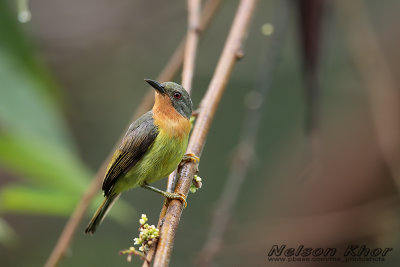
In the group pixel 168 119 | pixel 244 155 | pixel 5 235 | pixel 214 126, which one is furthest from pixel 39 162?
pixel 214 126

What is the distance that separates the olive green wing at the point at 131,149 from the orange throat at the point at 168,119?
6 centimetres

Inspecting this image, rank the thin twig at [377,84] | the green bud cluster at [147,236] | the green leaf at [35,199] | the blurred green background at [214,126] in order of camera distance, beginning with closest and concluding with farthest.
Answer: the green bud cluster at [147,236], the green leaf at [35,199], the thin twig at [377,84], the blurred green background at [214,126]

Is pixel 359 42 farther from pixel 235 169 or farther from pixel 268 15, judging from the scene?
pixel 268 15

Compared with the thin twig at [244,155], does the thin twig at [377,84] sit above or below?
above

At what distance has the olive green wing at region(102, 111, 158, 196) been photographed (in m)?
3.36

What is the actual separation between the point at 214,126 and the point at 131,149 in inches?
159

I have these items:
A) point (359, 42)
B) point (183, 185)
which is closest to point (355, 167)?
point (359, 42)

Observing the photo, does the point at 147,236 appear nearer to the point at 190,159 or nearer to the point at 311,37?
the point at 190,159

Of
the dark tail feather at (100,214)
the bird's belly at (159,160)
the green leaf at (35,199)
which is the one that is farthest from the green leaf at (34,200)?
the bird's belly at (159,160)

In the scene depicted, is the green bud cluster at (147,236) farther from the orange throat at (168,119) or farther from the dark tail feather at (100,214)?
the dark tail feather at (100,214)

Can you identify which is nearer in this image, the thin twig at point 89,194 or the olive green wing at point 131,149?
the thin twig at point 89,194

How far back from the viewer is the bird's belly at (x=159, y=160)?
3178mm

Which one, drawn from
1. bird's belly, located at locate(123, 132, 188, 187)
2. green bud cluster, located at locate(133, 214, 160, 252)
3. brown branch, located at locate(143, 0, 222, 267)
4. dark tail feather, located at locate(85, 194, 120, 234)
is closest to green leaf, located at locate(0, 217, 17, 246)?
dark tail feather, located at locate(85, 194, 120, 234)

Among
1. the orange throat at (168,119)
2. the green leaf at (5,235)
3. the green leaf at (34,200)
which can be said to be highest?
the orange throat at (168,119)
